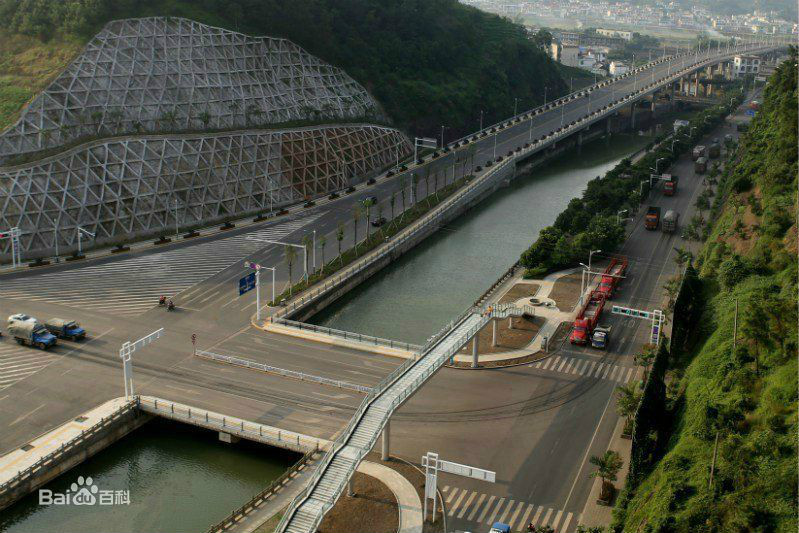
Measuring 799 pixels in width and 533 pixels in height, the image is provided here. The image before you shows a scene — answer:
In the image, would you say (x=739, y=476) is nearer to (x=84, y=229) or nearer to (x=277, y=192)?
(x=84, y=229)

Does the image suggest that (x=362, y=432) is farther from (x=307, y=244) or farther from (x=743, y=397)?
(x=307, y=244)

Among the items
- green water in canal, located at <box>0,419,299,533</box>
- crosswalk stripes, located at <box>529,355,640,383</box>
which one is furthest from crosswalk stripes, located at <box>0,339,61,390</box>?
crosswalk stripes, located at <box>529,355,640,383</box>

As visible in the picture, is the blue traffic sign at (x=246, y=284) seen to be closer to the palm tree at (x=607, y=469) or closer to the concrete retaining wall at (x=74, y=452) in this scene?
the concrete retaining wall at (x=74, y=452)

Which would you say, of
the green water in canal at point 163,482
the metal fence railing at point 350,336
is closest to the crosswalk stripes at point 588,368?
the metal fence railing at point 350,336

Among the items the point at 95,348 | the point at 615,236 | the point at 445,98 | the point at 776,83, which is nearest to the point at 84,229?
the point at 95,348

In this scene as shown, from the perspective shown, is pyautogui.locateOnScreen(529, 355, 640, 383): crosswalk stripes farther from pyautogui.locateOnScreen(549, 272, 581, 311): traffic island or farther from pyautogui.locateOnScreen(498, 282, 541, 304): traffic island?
pyautogui.locateOnScreen(498, 282, 541, 304): traffic island

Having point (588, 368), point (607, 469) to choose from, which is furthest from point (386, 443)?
point (588, 368)
